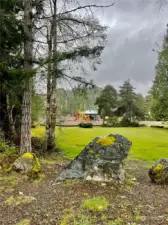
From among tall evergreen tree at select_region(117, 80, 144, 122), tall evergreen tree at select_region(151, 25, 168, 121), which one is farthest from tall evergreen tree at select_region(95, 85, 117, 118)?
tall evergreen tree at select_region(151, 25, 168, 121)

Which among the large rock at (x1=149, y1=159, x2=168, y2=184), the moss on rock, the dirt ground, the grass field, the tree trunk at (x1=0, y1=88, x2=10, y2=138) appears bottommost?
the grass field

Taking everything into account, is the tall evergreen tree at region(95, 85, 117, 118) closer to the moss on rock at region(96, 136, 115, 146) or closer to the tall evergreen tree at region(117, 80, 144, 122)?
the tall evergreen tree at region(117, 80, 144, 122)

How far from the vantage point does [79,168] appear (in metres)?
4.06

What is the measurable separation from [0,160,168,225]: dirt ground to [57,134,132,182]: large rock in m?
0.20

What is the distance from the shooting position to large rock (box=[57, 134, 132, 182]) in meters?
3.81

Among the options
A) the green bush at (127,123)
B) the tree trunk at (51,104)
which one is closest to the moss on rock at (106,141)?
the tree trunk at (51,104)

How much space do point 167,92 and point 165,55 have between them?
114 inches

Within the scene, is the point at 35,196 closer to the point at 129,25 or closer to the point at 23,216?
the point at 23,216

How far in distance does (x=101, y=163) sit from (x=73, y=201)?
111cm

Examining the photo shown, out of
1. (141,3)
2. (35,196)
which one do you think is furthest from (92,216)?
(141,3)

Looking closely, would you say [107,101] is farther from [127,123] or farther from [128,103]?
[127,123]

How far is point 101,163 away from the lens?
387 cm

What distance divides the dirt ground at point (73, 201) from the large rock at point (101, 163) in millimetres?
198

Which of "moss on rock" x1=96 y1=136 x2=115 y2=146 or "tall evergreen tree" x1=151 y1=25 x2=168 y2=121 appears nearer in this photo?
"moss on rock" x1=96 y1=136 x2=115 y2=146
